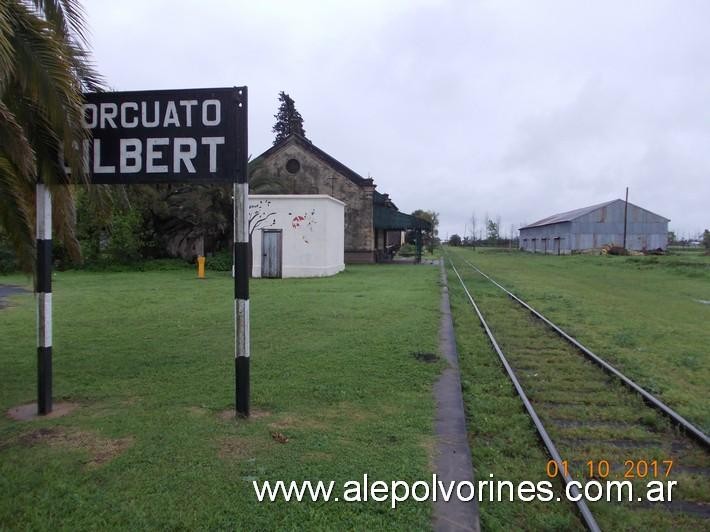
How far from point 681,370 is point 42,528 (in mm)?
7798

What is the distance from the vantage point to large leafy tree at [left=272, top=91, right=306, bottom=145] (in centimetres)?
7019

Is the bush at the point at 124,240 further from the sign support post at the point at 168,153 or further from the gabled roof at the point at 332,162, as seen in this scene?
the sign support post at the point at 168,153

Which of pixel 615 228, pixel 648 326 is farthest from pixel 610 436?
pixel 615 228

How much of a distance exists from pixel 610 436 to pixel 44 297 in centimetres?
538

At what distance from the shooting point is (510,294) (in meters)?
18.9

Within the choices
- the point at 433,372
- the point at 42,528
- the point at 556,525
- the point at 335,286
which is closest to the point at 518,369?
the point at 433,372

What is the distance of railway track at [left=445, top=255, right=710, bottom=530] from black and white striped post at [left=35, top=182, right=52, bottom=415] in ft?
15.0

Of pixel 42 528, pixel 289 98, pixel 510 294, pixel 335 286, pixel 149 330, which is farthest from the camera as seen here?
pixel 289 98

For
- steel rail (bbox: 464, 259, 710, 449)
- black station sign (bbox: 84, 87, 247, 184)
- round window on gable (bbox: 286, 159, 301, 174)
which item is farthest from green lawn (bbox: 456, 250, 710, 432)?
round window on gable (bbox: 286, 159, 301, 174)

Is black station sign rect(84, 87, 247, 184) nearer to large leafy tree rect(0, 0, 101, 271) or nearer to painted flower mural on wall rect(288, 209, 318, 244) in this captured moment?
large leafy tree rect(0, 0, 101, 271)

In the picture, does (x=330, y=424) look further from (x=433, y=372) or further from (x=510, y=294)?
(x=510, y=294)

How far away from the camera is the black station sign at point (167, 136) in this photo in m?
5.58

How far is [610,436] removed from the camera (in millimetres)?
5508
